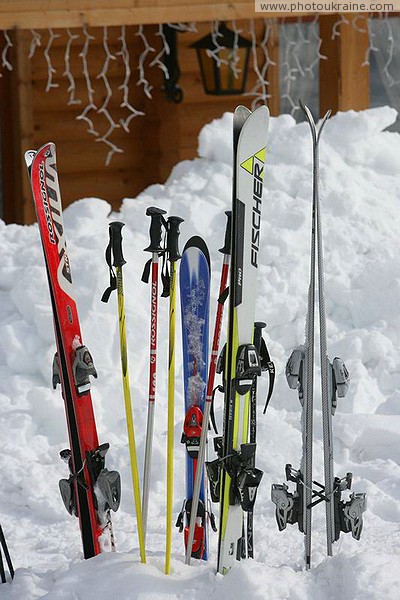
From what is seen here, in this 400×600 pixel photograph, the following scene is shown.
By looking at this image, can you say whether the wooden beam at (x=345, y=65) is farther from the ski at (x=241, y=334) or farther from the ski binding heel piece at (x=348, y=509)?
the ski binding heel piece at (x=348, y=509)

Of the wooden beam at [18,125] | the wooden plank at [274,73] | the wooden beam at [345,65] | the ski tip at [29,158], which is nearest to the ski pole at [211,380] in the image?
the ski tip at [29,158]

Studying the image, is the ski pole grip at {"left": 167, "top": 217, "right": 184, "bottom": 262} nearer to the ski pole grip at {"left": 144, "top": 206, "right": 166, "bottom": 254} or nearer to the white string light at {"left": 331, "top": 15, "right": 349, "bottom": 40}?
the ski pole grip at {"left": 144, "top": 206, "right": 166, "bottom": 254}

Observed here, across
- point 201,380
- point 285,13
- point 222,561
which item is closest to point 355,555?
point 222,561

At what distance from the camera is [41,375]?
4891mm

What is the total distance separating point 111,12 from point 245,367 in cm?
286

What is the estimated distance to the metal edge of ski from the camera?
3121 millimetres

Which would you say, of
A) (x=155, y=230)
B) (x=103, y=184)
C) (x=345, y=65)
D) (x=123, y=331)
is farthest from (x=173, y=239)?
(x=103, y=184)

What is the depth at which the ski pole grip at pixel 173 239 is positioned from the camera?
3.21m

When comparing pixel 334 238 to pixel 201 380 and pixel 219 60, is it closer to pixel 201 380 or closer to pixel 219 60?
pixel 219 60

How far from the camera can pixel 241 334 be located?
10.4 feet

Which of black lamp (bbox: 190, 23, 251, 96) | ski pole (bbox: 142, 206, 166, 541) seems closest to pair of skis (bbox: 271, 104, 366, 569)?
ski pole (bbox: 142, 206, 166, 541)

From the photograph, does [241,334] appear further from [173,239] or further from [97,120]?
[97,120]

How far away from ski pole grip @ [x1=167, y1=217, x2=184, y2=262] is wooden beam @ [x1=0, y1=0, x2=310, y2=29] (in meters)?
2.38

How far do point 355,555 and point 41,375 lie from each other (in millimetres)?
2147
